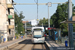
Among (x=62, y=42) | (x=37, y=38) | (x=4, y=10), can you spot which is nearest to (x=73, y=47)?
(x=62, y=42)

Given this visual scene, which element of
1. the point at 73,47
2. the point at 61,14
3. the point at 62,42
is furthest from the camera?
the point at 61,14

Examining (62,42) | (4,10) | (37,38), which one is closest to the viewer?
(62,42)

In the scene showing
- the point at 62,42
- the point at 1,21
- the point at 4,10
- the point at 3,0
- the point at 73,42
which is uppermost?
the point at 3,0

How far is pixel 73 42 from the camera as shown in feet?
36.2

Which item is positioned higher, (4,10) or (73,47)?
(4,10)

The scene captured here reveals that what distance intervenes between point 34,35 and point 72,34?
13.1 metres

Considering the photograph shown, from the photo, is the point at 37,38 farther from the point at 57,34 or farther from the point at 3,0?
the point at 3,0

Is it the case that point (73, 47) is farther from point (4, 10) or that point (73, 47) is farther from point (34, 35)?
point (4, 10)

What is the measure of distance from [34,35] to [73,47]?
13475 mm

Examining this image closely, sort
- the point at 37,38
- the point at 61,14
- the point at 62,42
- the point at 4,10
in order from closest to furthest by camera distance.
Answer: the point at 62,42 → the point at 37,38 → the point at 4,10 → the point at 61,14

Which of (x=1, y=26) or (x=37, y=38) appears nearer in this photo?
(x=37, y=38)

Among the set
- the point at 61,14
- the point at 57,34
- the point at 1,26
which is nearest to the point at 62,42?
the point at 57,34

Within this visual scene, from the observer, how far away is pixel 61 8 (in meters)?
52.6

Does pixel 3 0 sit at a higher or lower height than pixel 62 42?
higher
